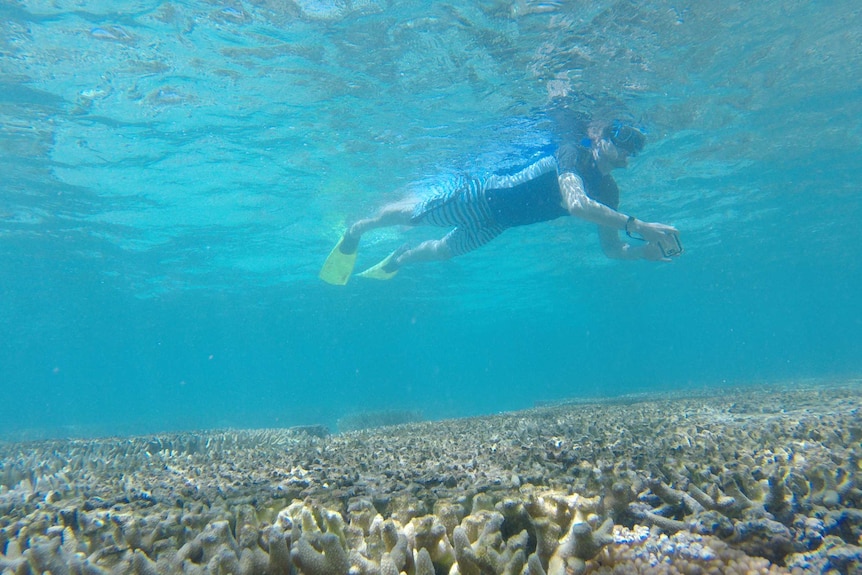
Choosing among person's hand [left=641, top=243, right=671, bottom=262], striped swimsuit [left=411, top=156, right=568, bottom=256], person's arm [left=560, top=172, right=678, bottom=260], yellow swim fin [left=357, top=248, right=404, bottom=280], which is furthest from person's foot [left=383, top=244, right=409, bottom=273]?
person's hand [left=641, top=243, right=671, bottom=262]

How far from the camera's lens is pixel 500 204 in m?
8.85

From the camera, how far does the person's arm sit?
6457 millimetres

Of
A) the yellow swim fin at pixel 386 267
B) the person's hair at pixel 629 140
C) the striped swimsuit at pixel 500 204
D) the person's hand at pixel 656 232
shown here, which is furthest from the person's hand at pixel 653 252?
the yellow swim fin at pixel 386 267

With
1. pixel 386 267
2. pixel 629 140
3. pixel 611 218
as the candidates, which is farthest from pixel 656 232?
pixel 386 267

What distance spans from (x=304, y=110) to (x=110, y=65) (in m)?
5.26

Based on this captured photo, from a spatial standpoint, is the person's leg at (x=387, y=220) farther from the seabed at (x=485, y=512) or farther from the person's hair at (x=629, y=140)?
the seabed at (x=485, y=512)

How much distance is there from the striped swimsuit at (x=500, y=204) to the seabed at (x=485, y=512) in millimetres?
5682

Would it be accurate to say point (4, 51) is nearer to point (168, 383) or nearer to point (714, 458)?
point (714, 458)

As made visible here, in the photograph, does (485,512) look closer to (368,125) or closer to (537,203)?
(537,203)

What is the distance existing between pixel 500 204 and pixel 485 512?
24.1 feet

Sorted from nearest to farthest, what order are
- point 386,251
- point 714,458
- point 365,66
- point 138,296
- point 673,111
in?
1. point 714,458
2. point 365,66
3. point 673,111
4. point 386,251
5. point 138,296

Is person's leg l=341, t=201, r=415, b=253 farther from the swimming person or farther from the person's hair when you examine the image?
the person's hair

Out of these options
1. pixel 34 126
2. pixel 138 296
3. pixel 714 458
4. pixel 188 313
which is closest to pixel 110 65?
pixel 34 126

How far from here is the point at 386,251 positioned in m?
29.5
